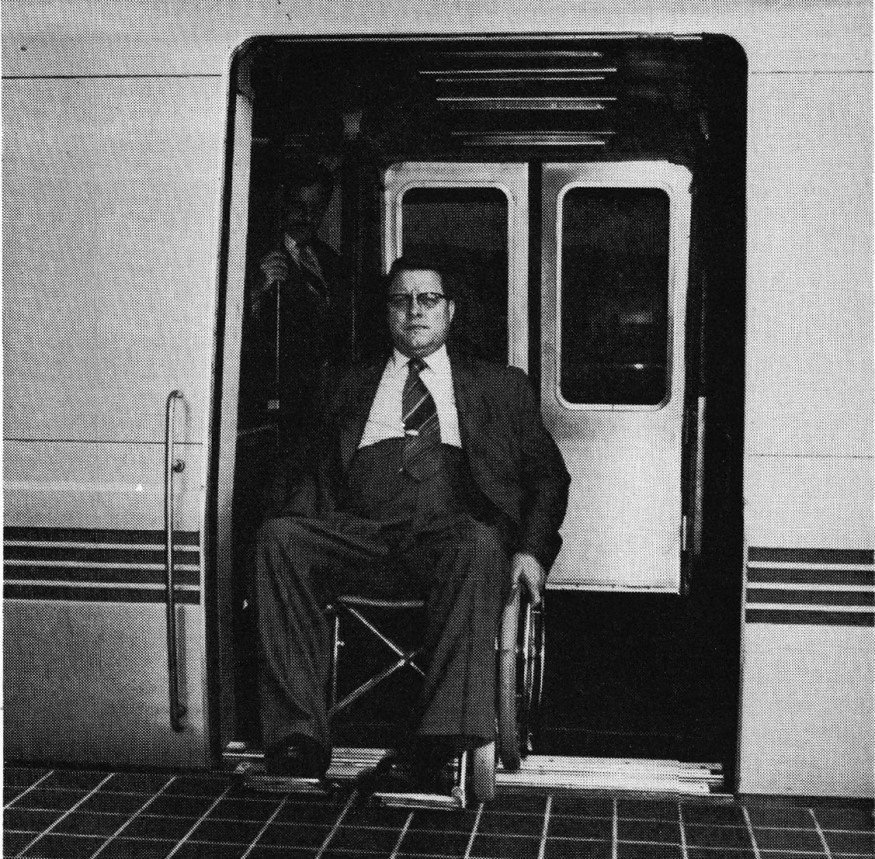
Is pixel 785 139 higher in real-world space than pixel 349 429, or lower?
higher

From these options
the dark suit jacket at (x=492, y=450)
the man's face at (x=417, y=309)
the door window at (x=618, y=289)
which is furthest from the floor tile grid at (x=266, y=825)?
the door window at (x=618, y=289)

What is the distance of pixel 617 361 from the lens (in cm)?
554

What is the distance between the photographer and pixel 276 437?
16.0 feet

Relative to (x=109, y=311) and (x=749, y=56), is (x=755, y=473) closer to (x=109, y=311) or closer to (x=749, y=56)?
(x=749, y=56)

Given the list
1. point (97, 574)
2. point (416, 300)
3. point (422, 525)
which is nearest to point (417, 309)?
point (416, 300)

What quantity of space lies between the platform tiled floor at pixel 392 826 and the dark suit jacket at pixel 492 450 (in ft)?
2.70

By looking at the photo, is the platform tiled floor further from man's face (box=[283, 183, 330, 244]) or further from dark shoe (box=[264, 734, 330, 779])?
man's face (box=[283, 183, 330, 244])

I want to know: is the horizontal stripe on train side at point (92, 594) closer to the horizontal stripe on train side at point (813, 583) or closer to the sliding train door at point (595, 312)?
the horizontal stripe on train side at point (813, 583)

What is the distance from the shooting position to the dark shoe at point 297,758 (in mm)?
3516

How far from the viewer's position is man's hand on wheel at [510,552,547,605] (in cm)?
368

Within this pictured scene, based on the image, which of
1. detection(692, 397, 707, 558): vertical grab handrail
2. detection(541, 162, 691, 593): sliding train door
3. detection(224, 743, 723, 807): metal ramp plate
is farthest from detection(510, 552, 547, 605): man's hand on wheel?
detection(541, 162, 691, 593): sliding train door

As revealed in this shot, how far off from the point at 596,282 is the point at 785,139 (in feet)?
6.41

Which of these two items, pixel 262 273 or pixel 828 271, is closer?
pixel 828 271

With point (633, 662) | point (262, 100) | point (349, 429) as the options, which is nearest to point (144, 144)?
point (262, 100)
